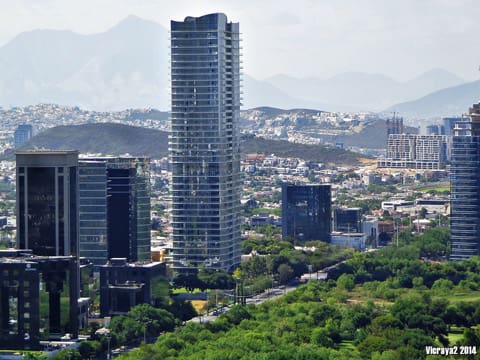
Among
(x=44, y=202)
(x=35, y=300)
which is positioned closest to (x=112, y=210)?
(x=44, y=202)

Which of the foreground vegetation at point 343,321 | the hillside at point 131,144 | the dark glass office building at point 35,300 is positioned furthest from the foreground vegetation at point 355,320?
the hillside at point 131,144

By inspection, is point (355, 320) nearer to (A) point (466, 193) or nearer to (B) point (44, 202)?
(B) point (44, 202)

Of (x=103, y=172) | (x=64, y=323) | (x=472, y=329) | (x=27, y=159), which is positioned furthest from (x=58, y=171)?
(x=472, y=329)

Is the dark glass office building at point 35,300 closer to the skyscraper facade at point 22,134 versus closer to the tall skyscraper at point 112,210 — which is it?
the tall skyscraper at point 112,210

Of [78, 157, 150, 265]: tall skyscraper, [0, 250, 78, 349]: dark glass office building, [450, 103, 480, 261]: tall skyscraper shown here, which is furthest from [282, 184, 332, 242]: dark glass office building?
[0, 250, 78, 349]: dark glass office building

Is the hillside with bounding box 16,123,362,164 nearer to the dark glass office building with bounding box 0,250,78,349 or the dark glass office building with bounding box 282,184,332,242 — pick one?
the dark glass office building with bounding box 282,184,332,242

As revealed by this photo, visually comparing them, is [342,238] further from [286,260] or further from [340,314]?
[340,314]
